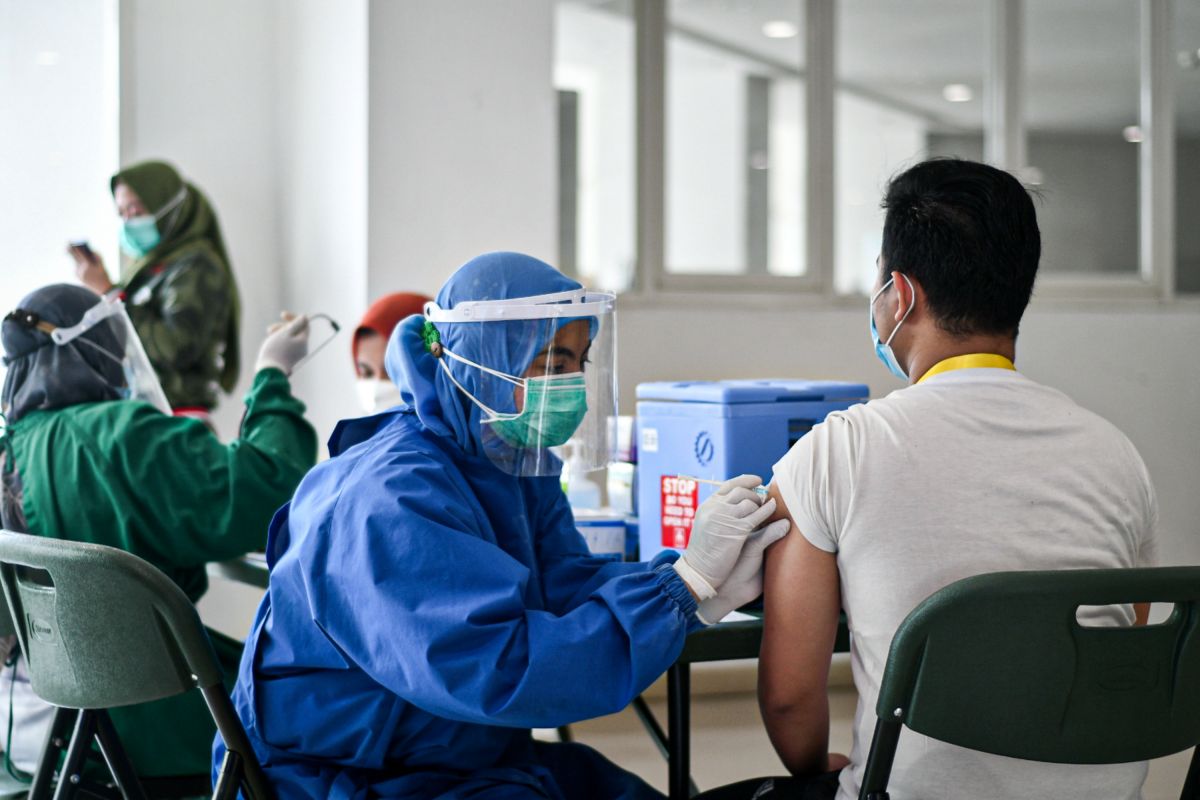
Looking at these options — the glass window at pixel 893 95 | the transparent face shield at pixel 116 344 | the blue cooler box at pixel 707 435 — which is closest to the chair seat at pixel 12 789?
the transparent face shield at pixel 116 344

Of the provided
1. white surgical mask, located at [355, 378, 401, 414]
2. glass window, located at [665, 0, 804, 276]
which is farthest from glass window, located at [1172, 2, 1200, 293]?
white surgical mask, located at [355, 378, 401, 414]

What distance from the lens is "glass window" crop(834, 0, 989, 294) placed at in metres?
3.94

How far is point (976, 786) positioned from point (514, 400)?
64cm

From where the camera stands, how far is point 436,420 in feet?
4.27

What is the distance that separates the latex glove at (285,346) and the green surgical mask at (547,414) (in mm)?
1020

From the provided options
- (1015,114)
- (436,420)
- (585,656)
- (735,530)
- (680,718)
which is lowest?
(680,718)

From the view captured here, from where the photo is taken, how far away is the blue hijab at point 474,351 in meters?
1.31

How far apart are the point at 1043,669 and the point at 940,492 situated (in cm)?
19

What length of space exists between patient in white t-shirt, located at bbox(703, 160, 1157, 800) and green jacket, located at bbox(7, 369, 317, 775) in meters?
0.98

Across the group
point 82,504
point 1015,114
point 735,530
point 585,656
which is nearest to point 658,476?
point 735,530

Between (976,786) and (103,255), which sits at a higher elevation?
(103,255)

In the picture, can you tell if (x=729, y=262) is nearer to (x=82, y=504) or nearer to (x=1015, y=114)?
(x=1015, y=114)

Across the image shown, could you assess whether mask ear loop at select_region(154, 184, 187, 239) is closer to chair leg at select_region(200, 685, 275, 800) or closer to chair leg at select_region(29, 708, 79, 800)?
chair leg at select_region(29, 708, 79, 800)

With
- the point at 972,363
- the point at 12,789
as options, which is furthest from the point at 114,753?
the point at 972,363
